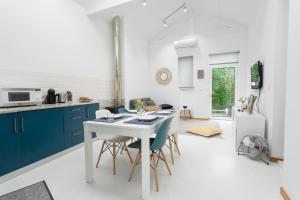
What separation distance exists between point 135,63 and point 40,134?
3993 mm

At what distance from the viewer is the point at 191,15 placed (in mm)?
6172

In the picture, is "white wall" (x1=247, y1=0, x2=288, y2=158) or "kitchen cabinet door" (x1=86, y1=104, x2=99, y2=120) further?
"kitchen cabinet door" (x1=86, y1=104, x2=99, y2=120)

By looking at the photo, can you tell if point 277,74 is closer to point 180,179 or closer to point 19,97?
point 180,179

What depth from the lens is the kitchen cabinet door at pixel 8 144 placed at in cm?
218

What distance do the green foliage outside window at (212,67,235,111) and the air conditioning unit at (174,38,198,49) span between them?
49.0 inches

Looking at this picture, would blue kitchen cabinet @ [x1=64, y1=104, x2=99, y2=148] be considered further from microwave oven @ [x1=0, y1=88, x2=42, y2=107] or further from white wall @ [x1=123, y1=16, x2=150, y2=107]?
white wall @ [x1=123, y1=16, x2=150, y2=107]

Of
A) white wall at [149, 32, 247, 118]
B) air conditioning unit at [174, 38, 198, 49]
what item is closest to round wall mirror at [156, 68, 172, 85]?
white wall at [149, 32, 247, 118]

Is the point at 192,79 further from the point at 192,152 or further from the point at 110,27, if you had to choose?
the point at 192,152

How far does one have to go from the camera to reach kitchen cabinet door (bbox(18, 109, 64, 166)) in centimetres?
243

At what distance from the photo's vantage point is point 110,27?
5.05 metres

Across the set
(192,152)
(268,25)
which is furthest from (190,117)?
(268,25)

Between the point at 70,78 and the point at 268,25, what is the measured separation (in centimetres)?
413

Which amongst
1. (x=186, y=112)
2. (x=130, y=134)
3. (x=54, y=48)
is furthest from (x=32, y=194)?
(x=186, y=112)

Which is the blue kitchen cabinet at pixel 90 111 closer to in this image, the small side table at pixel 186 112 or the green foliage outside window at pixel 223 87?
the small side table at pixel 186 112
